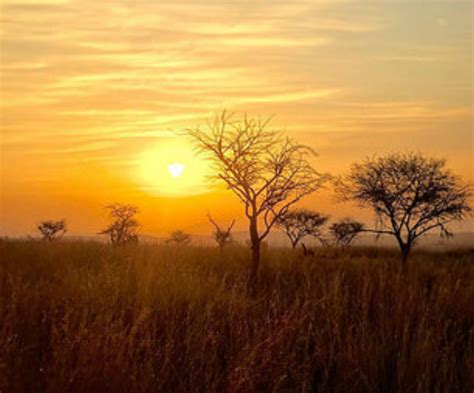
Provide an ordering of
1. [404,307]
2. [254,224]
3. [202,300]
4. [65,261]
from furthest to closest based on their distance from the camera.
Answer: [65,261] → [254,224] → [202,300] → [404,307]

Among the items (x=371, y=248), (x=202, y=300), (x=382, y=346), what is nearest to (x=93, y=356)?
(x=382, y=346)

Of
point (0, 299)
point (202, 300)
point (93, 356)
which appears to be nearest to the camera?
point (93, 356)

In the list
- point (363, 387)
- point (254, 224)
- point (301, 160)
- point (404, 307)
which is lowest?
point (363, 387)

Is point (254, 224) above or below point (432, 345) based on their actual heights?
above

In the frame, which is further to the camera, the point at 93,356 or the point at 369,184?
the point at 369,184

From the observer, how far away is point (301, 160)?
15.2 meters

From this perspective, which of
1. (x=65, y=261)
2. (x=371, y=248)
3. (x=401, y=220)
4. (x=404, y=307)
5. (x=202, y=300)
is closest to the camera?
(x=404, y=307)

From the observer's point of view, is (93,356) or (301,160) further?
(301,160)

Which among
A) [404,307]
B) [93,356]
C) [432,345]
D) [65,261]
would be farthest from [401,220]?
[93,356]

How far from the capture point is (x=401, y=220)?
26094 mm

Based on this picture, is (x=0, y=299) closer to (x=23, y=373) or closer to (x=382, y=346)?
(x=23, y=373)

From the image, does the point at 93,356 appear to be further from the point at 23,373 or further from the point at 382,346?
the point at 382,346

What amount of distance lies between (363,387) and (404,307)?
3.17 meters

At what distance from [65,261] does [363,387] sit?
36.5ft
